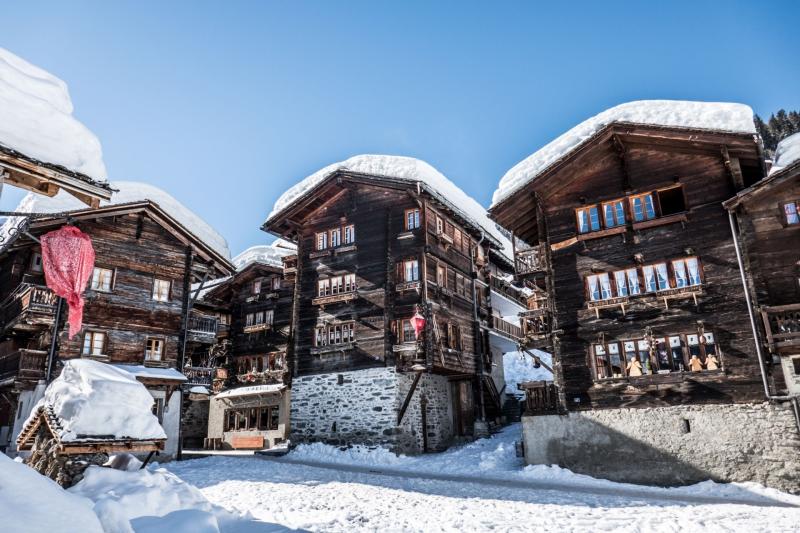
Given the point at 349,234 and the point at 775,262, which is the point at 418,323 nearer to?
the point at 349,234

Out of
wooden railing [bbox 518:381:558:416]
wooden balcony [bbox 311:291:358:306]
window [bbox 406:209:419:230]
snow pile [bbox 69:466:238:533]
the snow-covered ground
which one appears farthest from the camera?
window [bbox 406:209:419:230]

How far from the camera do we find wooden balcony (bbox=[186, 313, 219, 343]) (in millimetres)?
27500

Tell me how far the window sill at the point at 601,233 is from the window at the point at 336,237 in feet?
43.5

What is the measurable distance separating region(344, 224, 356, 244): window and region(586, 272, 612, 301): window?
12927 mm

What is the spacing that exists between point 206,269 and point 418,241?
12.0 meters

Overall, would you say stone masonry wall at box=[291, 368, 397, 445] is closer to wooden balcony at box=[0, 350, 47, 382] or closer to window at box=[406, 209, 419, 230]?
window at box=[406, 209, 419, 230]

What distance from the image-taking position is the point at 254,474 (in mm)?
18078

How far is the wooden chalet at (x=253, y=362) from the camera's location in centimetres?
3238

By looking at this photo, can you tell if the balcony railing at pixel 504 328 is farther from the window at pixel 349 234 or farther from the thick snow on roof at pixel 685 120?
the window at pixel 349 234

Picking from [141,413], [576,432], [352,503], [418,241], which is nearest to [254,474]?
[352,503]

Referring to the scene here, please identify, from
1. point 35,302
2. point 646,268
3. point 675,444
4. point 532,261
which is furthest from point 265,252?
point 675,444

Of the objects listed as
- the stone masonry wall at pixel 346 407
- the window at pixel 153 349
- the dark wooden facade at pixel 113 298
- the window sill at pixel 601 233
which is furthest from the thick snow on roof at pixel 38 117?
the window at pixel 153 349

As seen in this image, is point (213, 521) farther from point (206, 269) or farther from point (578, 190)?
point (206, 269)

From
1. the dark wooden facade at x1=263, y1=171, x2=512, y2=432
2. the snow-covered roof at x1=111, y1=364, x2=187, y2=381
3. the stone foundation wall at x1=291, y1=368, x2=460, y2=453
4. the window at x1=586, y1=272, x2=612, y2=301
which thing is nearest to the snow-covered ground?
the stone foundation wall at x1=291, y1=368, x2=460, y2=453
